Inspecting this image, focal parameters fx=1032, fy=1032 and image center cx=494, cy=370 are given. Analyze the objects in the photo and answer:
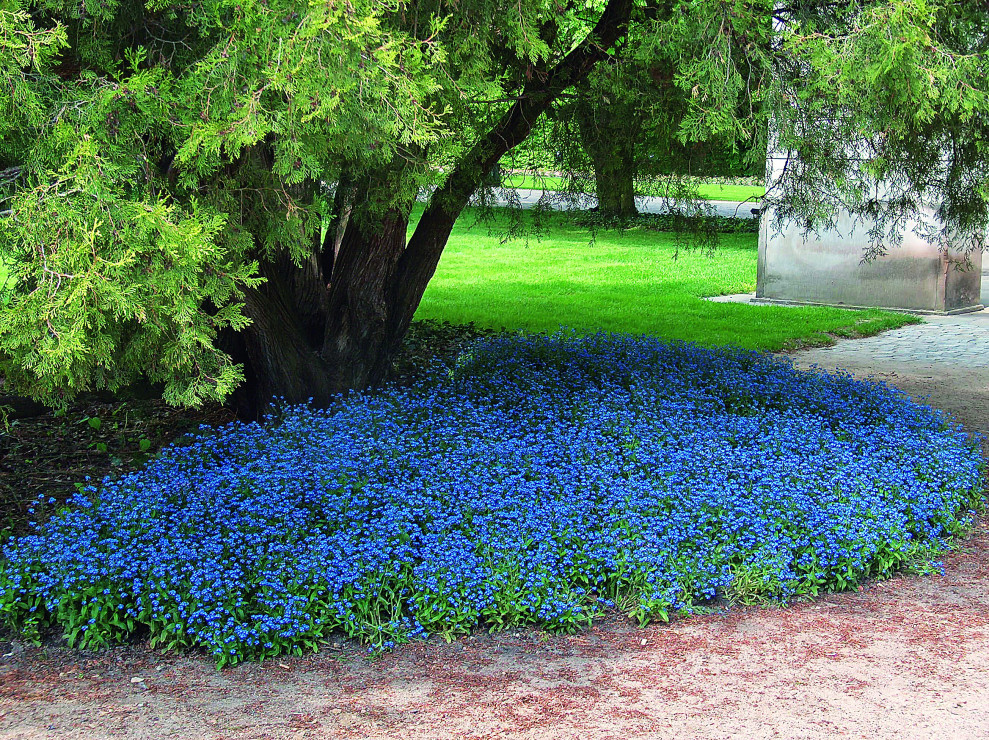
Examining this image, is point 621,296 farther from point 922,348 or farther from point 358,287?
point 358,287

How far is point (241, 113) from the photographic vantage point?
3689 millimetres

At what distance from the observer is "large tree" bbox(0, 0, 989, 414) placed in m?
3.59

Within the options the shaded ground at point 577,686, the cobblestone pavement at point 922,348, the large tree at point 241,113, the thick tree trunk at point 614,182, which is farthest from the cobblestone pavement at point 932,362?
the shaded ground at point 577,686

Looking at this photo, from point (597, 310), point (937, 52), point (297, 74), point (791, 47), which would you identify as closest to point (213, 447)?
point (297, 74)

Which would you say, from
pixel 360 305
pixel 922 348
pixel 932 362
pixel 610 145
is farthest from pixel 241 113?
pixel 922 348

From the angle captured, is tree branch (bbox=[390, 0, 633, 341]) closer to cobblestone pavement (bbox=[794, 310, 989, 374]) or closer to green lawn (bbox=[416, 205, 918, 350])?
green lawn (bbox=[416, 205, 918, 350])

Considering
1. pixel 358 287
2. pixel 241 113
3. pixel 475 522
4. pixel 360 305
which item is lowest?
pixel 475 522

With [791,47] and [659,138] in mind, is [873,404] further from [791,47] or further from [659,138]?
[791,47]

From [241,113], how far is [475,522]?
6.87ft

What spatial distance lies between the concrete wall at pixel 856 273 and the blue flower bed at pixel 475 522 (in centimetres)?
738

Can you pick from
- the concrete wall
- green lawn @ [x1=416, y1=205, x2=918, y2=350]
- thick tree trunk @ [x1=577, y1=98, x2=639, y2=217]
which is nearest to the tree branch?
thick tree trunk @ [x1=577, y1=98, x2=639, y2=217]

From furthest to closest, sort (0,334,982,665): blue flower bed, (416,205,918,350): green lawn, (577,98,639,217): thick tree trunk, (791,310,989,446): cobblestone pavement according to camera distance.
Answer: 1. (416,205,918,350): green lawn
2. (791,310,989,446): cobblestone pavement
3. (577,98,639,217): thick tree trunk
4. (0,334,982,665): blue flower bed

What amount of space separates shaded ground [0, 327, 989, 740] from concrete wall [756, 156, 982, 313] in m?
9.59

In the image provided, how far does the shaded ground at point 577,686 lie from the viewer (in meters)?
3.62
